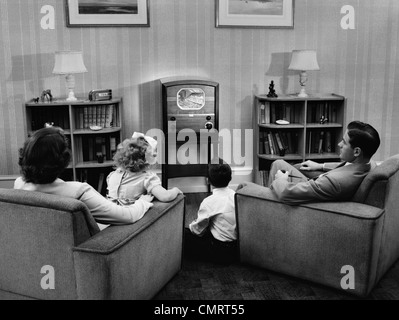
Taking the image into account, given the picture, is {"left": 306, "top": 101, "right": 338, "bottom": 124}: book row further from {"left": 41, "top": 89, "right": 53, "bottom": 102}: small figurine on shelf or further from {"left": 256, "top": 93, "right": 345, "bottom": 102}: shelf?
{"left": 41, "top": 89, "right": 53, "bottom": 102}: small figurine on shelf

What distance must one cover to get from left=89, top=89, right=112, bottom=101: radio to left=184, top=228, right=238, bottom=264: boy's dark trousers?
1.89m

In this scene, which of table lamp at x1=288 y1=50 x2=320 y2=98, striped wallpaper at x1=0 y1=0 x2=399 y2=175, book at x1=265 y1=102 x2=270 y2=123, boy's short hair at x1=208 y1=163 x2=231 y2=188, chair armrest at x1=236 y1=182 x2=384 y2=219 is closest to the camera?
A: chair armrest at x1=236 y1=182 x2=384 y2=219

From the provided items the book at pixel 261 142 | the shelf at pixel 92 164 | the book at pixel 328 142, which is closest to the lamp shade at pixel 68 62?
the shelf at pixel 92 164

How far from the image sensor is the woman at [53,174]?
228 centimetres

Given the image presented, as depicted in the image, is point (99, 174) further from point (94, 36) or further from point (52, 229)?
point (52, 229)

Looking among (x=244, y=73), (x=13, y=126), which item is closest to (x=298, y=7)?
(x=244, y=73)

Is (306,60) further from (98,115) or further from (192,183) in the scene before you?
(98,115)

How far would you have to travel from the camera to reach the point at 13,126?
512cm

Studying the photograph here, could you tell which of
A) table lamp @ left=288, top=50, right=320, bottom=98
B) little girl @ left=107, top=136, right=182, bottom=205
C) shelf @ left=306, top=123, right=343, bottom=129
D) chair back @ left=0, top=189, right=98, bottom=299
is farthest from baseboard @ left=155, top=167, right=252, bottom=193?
chair back @ left=0, top=189, right=98, bottom=299

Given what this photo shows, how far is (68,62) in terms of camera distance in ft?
15.0

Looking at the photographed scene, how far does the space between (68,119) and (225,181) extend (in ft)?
7.20

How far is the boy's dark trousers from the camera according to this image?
3.30 metres

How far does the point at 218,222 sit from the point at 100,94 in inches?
82.2

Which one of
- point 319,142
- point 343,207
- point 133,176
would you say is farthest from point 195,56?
point 343,207
